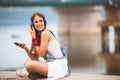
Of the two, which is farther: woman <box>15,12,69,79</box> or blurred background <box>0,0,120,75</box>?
blurred background <box>0,0,120,75</box>

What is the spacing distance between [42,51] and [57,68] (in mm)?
168

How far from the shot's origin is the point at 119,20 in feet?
19.0

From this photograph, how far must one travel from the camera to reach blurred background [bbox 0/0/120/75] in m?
4.62

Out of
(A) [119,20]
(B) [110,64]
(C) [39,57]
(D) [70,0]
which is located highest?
(D) [70,0]

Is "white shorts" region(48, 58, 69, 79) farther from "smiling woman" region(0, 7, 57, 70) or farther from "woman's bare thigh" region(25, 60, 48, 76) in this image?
"smiling woman" region(0, 7, 57, 70)

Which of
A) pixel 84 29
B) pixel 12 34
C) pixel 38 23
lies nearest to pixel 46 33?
pixel 38 23

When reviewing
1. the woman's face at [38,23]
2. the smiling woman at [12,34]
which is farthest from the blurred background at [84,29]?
the woman's face at [38,23]

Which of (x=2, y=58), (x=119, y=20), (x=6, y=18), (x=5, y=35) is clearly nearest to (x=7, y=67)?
(x=2, y=58)

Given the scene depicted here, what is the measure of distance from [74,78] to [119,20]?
13.6 feet

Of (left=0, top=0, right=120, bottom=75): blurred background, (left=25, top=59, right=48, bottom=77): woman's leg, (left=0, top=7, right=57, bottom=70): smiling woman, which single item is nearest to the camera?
(left=25, top=59, right=48, bottom=77): woman's leg

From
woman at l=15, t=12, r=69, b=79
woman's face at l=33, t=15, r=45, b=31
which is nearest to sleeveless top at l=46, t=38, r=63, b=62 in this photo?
woman at l=15, t=12, r=69, b=79

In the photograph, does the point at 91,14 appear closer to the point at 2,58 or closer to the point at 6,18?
the point at 6,18

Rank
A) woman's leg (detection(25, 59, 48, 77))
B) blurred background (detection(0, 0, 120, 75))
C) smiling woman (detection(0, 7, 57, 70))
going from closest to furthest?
woman's leg (detection(25, 59, 48, 77)) < smiling woman (detection(0, 7, 57, 70)) < blurred background (detection(0, 0, 120, 75))

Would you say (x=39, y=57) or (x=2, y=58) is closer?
(x=39, y=57)
